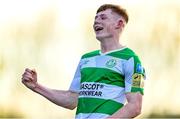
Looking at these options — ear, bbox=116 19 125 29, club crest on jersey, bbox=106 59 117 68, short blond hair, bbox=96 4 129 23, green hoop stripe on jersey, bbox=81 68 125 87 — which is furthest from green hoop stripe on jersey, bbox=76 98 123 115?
short blond hair, bbox=96 4 129 23

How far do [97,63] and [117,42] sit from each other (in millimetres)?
242

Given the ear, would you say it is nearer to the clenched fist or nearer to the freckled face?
the freckled face

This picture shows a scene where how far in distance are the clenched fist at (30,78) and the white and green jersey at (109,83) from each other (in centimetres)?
46

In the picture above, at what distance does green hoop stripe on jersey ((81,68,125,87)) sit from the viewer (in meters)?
6.20

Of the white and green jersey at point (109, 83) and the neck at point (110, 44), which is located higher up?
the neck at point (110, 44)

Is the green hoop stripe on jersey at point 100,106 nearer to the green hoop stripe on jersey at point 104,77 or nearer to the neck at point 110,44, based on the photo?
the green hoop stripe on jersey at point 104,77

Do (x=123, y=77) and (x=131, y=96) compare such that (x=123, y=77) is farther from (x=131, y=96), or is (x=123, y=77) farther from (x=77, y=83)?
(x=77, y=83)

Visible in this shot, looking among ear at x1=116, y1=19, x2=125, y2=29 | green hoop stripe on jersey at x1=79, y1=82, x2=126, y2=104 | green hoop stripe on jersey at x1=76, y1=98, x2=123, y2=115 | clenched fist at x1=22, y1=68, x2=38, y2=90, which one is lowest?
green hoop stripe on jersey at x1=76, y1=98, x2=123, y2=115

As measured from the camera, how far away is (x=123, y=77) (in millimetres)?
6207

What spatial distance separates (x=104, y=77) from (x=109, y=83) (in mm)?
68

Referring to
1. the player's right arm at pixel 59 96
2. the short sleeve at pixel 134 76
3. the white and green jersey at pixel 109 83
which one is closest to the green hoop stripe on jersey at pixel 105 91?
the white and green jersey at pixel 109 83

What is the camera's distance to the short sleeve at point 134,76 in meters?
6.08

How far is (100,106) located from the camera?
244 inches

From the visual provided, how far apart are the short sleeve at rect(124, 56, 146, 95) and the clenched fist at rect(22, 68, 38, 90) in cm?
87
